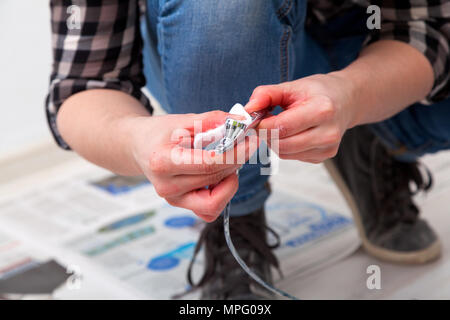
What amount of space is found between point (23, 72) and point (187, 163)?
1.11m

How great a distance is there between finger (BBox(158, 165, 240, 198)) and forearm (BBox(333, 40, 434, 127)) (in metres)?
0.13

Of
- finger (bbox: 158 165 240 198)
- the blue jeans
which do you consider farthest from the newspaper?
finger (bbox: 158 165 240 198)

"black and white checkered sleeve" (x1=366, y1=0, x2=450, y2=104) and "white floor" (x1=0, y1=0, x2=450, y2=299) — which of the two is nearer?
"black and white checkered sleeve" (x1=366, y1=0, x2=450, y2=104)

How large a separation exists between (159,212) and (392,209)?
0.36 m

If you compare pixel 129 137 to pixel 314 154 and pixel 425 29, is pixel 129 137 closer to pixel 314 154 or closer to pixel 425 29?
pixel 314 154

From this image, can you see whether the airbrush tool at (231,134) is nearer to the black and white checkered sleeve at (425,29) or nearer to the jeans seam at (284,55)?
the jeans seam at (284,55)

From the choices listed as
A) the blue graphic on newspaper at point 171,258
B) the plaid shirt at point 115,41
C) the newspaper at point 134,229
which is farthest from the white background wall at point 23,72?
the plaid shirt at point 115,41

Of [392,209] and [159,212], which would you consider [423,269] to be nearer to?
[392,209]

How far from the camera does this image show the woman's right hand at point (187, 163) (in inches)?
15.1

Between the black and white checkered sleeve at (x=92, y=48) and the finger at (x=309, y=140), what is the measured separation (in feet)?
0.66

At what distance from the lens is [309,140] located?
422mm

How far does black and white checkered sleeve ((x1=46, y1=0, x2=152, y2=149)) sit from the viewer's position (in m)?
0.56

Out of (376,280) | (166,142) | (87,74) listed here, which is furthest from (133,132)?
(376,280)

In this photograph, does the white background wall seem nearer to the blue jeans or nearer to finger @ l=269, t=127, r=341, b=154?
the blue jeans
